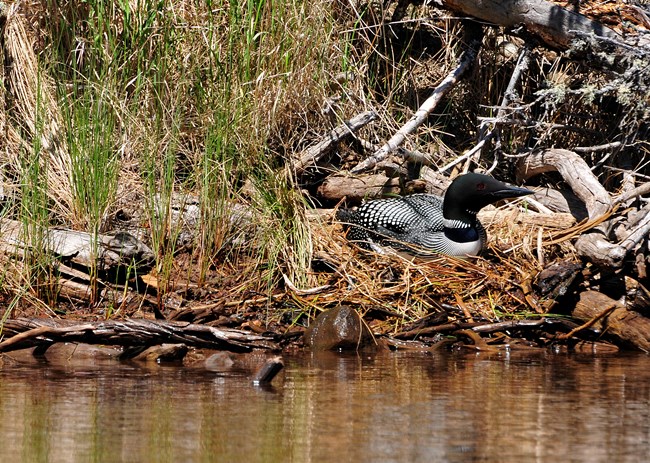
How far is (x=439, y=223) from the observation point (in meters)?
5.91

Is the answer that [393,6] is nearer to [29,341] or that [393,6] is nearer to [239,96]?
[239,96]

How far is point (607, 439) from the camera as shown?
10.1 feet

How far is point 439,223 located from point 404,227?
19 cm

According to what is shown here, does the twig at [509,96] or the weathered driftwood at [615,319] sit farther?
the twig at [509,96]

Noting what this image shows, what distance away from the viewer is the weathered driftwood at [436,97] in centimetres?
628


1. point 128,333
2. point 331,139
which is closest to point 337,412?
point 128,333

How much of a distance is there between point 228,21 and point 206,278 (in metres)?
1.65

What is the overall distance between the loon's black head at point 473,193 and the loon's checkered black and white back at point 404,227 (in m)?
0.08

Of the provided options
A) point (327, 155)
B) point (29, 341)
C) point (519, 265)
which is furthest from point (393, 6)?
point (29, 341)

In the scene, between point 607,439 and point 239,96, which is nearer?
point 607,439

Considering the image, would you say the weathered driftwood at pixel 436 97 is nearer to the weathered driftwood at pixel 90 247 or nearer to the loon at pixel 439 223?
the loon at pixel 439 223

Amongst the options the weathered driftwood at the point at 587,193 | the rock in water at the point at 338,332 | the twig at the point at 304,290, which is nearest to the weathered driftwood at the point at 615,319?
the weathered driftwood at the point at 587,193

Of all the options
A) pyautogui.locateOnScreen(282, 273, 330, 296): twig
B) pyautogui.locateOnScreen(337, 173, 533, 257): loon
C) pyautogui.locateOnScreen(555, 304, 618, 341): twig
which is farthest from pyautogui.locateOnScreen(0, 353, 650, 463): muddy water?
pyautogui.locateOnScreen(337, 173, 533, 257): loon

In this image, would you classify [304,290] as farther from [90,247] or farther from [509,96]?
[509,96]
